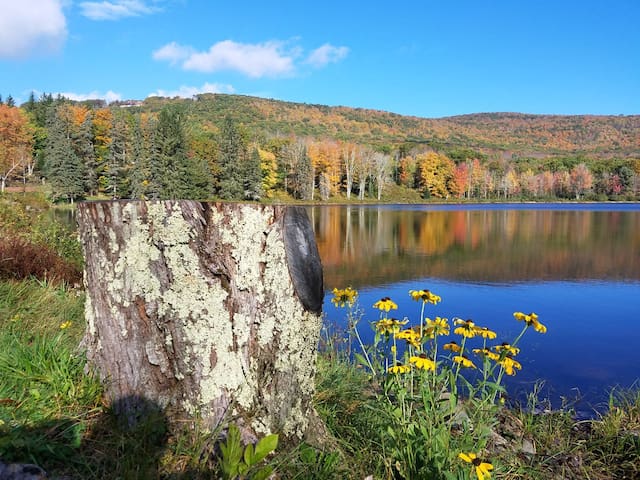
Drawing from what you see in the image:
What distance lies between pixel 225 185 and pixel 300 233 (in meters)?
51.0

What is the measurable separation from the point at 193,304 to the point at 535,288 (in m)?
12.1

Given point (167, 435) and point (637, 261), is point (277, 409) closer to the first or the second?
point (167, 435)

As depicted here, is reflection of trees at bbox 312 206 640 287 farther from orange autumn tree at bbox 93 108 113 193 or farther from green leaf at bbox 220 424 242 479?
orange autumn tree at bbox 93 108 113 193

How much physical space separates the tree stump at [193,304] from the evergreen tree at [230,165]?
5050cm

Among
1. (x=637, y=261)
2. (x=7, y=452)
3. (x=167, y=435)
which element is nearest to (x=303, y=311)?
(x=167, y=435)


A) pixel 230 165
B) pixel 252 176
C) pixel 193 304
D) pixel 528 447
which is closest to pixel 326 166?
pixel 252 176

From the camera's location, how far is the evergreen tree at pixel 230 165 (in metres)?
51.9

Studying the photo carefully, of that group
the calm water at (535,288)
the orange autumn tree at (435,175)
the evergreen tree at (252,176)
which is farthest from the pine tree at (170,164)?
the orange autumn tree at (435,175)

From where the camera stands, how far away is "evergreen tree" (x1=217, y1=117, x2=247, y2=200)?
51.9 meters

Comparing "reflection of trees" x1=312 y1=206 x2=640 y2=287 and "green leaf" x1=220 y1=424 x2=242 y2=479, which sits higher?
"green leaf" x1=220 y1=424 x2=242 y2=479

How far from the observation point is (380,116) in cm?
16400

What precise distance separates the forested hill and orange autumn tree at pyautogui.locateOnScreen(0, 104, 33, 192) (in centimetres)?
4973

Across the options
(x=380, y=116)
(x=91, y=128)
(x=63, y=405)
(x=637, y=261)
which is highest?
(x=380, y=116)

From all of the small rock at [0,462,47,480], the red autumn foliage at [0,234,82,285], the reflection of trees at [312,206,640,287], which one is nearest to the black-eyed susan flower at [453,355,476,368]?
the small rock at [0,462,47,480]
